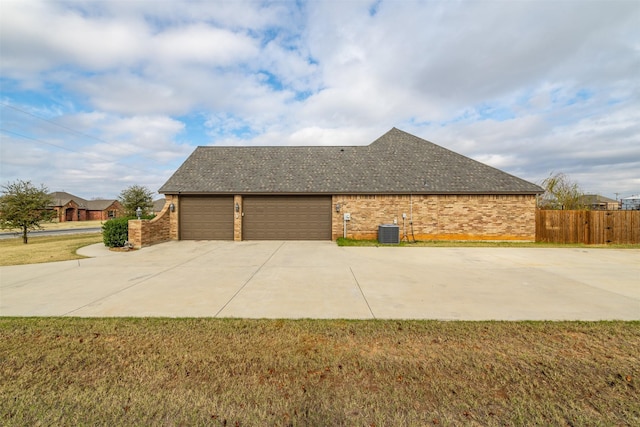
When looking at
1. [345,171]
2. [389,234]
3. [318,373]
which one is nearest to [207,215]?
[345,171]

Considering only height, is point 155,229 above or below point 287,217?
below

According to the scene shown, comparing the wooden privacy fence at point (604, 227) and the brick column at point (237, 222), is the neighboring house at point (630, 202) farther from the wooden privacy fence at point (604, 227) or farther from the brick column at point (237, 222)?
the brick column at point (237, 222)

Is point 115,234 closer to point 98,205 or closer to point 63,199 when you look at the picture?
point 63,199

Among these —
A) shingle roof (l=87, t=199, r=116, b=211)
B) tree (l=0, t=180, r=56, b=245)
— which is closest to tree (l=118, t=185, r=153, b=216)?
tree (l=0, t=180, r=56, b=245)

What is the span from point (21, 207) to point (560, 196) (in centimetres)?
3878

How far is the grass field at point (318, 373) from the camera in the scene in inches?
94.3

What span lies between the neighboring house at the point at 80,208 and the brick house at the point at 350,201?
43205mm

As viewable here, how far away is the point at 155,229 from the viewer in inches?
537

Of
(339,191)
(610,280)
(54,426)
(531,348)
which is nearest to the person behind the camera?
(54,426)

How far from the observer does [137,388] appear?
107 inches

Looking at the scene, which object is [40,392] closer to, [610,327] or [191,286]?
[191,286]

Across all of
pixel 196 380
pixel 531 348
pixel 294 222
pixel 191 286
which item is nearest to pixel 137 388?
pixel 196 380

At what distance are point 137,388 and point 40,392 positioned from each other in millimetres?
921

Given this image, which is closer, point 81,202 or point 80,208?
point 80,208
